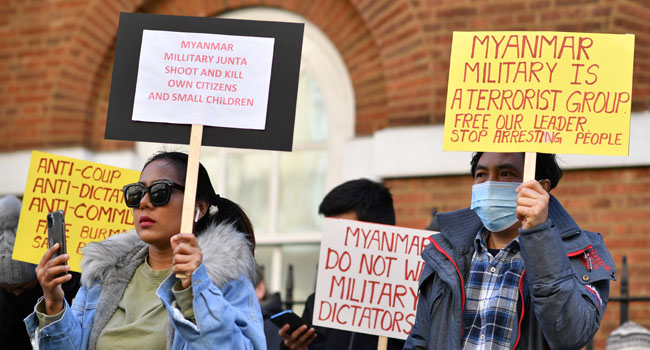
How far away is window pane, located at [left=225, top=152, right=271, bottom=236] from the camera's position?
8.15 metres

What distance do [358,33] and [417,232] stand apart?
10.7 feet

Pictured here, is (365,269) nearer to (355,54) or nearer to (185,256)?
(185,256)

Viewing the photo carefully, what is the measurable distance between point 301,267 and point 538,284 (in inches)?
187

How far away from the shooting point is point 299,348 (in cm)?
456

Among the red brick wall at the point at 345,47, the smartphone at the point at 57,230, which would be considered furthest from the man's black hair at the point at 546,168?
the red brick wall at the point at 345,47

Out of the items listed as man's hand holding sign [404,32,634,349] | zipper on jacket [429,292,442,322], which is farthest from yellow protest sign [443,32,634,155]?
zipper on jacket [429,292,442,322]

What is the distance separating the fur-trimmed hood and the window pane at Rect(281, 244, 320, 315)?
386cm

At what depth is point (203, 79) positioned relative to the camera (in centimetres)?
399

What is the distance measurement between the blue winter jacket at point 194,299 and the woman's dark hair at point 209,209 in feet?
0.35

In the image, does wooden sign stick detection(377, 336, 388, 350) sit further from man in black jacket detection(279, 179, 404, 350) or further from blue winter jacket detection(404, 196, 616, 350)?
blue winter jacket detection(404, 196, 616, 350)

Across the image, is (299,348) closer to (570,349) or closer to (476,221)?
(476,221)

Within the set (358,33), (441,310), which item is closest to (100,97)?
(358,33)

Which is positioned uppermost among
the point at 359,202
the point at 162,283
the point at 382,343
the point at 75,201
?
the point at 359,202

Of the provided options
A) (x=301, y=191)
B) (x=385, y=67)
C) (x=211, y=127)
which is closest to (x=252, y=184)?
(x=301, y=191)
